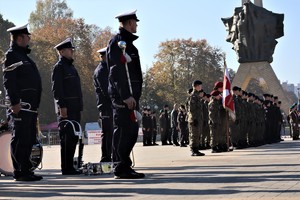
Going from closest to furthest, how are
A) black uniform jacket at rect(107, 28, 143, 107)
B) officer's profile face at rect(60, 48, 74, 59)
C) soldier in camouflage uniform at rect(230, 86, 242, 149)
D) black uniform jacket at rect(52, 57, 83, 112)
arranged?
black uniform jacket at rect(107, 28, 143, 107) < black uniform jacket at rect(52, 57, 83, 112) < officer's profile face at rect(60, 48, 74, 59) < soldier in camouflage uniform at rect(230, 86, 242, 149)

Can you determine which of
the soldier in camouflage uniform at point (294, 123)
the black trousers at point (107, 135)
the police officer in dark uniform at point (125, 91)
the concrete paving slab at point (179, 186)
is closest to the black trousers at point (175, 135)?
the soldier in camouflage uniform at point (294, 123)

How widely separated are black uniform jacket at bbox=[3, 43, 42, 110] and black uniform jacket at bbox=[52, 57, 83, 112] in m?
0.51

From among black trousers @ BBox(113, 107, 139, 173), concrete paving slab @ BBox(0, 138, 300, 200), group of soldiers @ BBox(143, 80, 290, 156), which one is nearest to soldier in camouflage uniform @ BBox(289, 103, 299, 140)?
group of soldiers @ BBox(143, 80, 290, 156)

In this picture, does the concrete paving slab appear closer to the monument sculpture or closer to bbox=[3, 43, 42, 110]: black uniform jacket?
bbox=[3, 43, 42, 110]: black uniform jacket

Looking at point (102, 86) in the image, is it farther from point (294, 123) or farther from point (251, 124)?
point (294, 123)

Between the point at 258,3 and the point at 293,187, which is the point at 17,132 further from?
the point at 258,3

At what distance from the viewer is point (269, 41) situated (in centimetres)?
4991

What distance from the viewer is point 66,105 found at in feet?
34.2

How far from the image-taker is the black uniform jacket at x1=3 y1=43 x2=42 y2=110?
371 inches

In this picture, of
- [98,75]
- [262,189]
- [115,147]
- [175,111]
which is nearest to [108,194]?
[262,189]

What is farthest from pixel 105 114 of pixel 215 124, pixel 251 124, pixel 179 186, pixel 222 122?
pixel 251 124

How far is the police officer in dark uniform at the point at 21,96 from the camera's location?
9.41 metres

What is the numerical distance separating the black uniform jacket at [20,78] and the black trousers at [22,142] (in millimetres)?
226

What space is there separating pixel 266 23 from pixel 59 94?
41531mm
